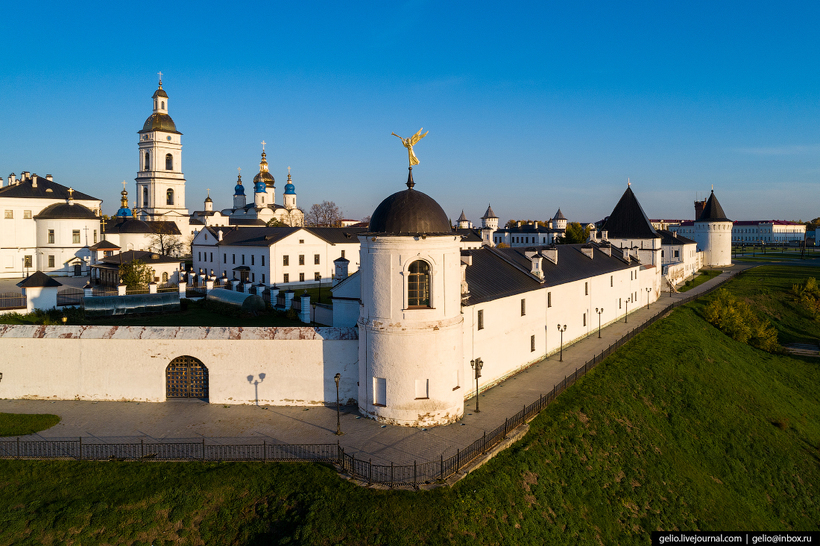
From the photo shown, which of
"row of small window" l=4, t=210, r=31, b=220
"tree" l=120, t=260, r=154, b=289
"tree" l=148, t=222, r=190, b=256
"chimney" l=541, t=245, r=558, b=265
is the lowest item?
"tree" l=120, t=260, r=154, b=289

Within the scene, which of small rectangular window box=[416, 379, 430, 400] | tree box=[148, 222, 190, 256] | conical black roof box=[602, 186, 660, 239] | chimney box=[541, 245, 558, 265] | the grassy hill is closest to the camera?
the grassy hill

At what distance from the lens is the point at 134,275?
37906mm

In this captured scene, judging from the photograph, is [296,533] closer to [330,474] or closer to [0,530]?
[330,474]

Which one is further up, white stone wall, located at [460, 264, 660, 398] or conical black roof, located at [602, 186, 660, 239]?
conical black roof, located at [602, 186, 660, 239]

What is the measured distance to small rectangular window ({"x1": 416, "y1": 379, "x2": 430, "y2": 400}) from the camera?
1686cm

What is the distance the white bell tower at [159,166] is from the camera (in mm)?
73188

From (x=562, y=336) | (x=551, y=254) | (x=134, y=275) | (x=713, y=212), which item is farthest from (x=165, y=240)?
(x=713, y=212)

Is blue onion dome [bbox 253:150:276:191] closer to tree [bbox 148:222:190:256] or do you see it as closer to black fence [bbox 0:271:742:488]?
tree [bbox 148:222:190:256]

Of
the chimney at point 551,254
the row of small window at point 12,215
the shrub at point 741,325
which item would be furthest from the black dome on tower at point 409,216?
the row of small window at point 12,215

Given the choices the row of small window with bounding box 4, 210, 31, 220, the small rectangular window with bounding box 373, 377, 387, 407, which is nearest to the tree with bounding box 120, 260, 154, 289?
the row of small window with bounding box 4, 210, 31, 220

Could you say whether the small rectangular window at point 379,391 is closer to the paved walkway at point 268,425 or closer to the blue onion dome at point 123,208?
the paved walkway at point 268,425

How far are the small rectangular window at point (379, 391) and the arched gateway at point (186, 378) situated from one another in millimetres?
6401

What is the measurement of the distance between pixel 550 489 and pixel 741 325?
32.0m

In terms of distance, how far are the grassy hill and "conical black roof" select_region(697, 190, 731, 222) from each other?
54.3 meters
